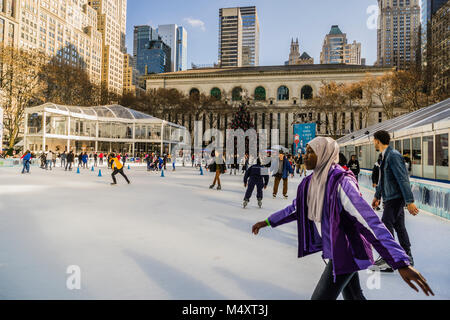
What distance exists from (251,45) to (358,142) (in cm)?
15549

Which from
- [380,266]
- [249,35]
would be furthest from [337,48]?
[380,266]

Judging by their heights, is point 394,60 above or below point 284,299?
above

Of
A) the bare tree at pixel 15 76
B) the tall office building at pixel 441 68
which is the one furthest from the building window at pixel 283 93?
the bare tree at pixel 15 76

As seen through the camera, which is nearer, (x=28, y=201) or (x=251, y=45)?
(x=28, y=201)

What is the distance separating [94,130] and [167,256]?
3985cm

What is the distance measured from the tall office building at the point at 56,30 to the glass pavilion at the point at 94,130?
106ft

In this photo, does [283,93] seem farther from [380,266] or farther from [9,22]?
[9,22]

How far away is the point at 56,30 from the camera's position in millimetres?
94875

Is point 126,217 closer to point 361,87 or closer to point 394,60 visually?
point 361,87

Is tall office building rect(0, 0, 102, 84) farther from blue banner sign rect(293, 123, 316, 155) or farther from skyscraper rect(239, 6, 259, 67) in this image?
skyscraper rect(239, 6, 259, 67)

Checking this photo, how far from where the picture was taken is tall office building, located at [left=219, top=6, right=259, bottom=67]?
500ft

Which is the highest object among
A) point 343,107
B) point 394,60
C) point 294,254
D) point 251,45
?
point 251,45

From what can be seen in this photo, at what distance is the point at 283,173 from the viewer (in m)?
9.62
